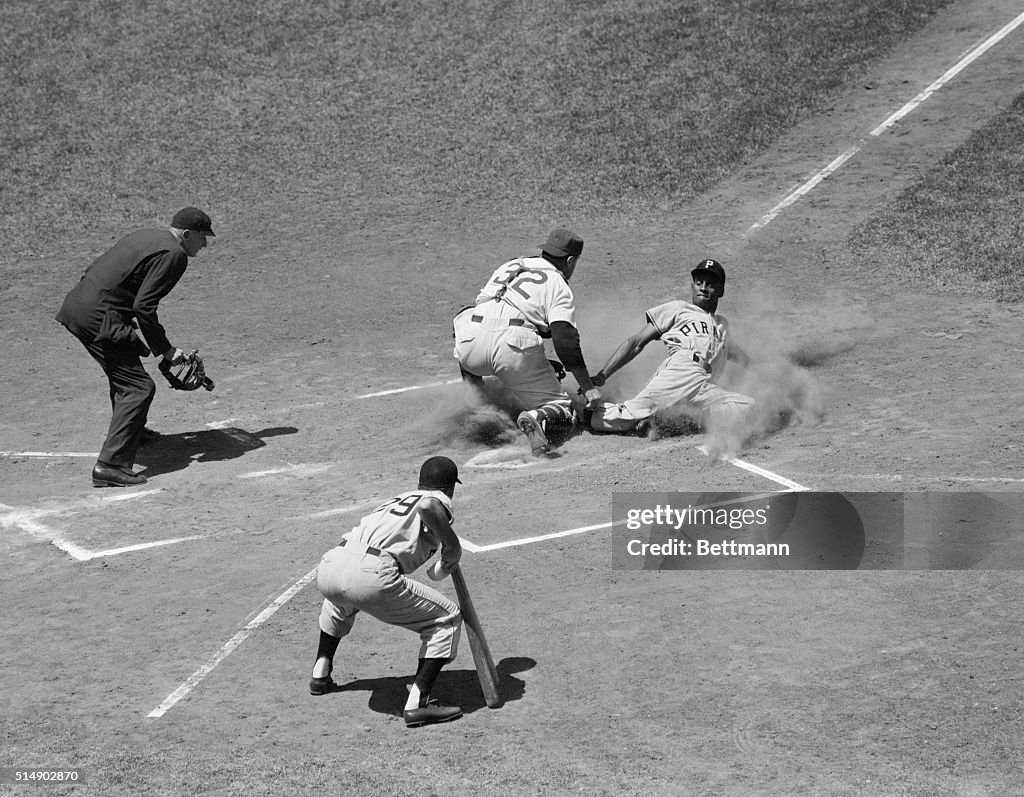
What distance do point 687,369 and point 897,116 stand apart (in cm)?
986

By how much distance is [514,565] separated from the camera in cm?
835

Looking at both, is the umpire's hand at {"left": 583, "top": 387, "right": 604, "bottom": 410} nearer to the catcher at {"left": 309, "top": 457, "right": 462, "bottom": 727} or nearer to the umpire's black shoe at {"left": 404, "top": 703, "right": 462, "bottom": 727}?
the catcher at {"left": 309, "top": 457, "right": 462, "bottom": 727}

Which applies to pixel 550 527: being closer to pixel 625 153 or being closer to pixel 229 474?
pixel 229 474

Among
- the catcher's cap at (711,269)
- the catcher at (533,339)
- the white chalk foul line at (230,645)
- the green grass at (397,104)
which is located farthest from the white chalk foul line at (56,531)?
the green grass at (397,104)

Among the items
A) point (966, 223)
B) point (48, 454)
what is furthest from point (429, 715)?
point (966, 223)

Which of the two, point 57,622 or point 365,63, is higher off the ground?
point 365,63

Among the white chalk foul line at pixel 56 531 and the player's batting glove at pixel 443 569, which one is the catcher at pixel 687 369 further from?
the player's batting glove at pixel 443 569

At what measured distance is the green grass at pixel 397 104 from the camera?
1805 centimetres

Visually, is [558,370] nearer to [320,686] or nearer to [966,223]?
[320,686]

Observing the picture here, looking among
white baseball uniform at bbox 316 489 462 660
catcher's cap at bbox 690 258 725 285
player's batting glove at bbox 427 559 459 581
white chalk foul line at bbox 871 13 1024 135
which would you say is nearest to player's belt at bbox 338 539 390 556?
white baseball uniform at bbox 316 489 462 660

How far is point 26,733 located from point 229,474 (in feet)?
13.2

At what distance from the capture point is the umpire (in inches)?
406

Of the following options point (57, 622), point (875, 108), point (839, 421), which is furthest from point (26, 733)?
point (875, 108)

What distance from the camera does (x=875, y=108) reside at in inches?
746
